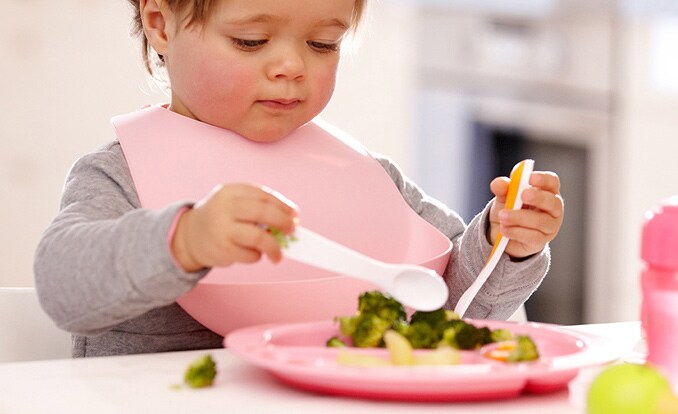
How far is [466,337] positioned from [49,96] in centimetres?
197

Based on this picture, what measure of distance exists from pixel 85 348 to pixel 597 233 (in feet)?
9.83

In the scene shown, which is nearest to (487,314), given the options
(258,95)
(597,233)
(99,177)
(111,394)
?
(258,95)

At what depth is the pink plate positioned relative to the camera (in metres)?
0.63

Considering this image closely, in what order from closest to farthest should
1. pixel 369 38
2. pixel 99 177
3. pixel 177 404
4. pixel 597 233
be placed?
1. pixel 177 404
2. pixel 99 177
3. pixel 369 38
4. pixel 597 233

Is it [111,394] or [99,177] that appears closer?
[111,394]

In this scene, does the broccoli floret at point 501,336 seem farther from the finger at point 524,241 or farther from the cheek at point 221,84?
the cheek at point 221,84

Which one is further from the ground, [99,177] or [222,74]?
[222,74]

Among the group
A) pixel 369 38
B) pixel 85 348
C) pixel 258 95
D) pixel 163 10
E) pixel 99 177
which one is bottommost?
pixel 85 348

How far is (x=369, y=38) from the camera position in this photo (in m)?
3.13

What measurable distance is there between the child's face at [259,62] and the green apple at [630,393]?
0.65 metres

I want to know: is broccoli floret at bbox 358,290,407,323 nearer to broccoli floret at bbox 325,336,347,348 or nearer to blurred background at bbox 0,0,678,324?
broccoli floret at bbox 325,336,347,348

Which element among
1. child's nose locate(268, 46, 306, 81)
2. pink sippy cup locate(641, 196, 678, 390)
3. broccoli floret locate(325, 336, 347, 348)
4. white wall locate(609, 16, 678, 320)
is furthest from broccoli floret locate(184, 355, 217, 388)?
white wall locate(609, 16, 678, 320)

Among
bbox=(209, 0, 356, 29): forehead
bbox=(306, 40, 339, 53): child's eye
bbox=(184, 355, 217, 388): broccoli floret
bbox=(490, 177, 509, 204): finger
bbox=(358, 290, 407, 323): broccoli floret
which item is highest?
bbox=(209, 0, 356, 29): forehead

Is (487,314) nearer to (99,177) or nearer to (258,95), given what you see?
(258,95)
